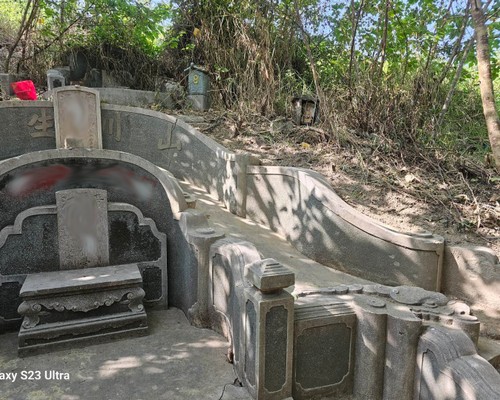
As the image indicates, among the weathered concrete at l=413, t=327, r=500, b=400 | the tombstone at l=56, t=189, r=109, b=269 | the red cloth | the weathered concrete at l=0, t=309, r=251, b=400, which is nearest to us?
the weathered concrete at l=413, t=327, r=500, b=400

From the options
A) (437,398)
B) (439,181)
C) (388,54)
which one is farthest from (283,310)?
(388,54)

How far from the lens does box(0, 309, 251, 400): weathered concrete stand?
3.29 metres

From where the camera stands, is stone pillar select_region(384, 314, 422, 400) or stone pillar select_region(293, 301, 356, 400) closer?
stone pillar select_region(384, 314, 422, 400)

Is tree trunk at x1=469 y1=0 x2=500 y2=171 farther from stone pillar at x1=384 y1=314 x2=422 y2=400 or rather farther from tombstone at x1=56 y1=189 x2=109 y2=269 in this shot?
tombstone at x1=56 y1=189 x2=109 y2=269

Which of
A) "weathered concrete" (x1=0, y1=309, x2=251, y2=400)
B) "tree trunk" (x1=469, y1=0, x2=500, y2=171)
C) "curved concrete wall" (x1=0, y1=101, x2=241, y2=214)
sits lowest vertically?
"weathered concrete" (x1=0, y1=309, x2=251, y2=400)

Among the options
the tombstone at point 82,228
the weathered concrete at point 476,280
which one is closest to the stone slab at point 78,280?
the tombstone at point 82,228

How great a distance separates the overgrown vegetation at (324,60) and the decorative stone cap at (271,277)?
116 inches

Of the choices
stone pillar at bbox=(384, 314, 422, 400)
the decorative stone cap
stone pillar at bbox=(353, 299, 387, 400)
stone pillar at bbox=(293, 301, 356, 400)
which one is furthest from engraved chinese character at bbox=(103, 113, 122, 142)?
stone pillar at bbox=(384, 314, 422, 400)

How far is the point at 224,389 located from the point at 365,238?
7.60ft

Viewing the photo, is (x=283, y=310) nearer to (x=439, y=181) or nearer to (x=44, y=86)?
(x=439, y=181)

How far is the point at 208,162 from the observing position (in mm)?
6738

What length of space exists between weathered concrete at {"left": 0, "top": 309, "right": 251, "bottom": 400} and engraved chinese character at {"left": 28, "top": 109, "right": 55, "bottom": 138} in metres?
4.32

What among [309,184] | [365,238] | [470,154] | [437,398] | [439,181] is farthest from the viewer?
[470,154]

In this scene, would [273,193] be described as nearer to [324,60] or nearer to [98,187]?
[98,187]
